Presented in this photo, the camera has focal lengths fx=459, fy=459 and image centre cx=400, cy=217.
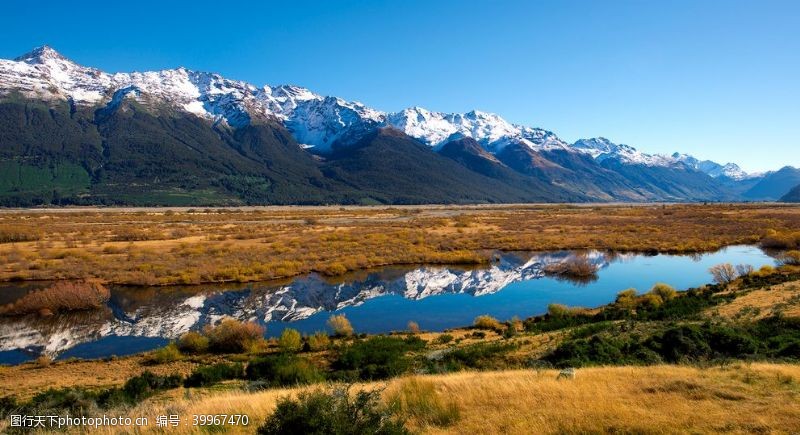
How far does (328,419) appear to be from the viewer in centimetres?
727

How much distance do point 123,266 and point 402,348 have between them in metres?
31.6

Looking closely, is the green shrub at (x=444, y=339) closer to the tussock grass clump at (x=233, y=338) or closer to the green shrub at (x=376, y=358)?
the green shrub at (x=376, y=358)

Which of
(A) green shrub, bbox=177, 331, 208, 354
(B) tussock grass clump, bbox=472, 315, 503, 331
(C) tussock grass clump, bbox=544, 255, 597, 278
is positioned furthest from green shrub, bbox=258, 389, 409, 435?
(C) tussock grass clump, bbox=544, 255, 597, 278

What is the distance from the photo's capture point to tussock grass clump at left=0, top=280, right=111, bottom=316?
27.3 meters

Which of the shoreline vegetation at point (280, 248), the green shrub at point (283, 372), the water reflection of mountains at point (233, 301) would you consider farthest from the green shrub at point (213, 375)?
the shoreline vegetation at point (280, 248)

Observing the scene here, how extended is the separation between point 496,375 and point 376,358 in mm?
5803

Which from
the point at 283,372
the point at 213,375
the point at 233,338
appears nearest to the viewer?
the point at 283,372

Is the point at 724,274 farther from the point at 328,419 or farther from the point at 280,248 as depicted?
the point at 280,248

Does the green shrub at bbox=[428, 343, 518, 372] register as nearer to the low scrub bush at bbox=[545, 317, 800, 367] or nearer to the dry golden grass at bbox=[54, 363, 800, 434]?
the low scrub bush at bbox=[545, 317, 800, 367]

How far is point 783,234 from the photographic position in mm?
58094

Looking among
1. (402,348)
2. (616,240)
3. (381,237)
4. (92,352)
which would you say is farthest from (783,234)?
(92,352)

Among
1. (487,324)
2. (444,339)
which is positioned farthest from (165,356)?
(487,324)

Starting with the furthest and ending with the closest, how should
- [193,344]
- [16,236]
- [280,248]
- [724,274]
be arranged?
[16,236] → [280,248] → [724,274] → [193,344]

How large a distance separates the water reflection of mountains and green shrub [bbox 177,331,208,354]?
4362 millimetres
